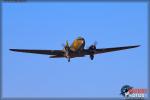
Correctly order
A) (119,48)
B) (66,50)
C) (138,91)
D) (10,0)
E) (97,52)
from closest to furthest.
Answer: (138,91)
(10,0)
(66,50)
(97,52)
(119,48)

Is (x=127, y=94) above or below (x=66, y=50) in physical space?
below

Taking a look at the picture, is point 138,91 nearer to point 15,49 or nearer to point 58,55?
point 58,55

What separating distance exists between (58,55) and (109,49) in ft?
36.1

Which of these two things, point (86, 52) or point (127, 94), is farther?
point (86, 52)

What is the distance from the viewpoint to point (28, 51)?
2692 inches

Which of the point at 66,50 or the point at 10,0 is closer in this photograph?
the point at 10,0

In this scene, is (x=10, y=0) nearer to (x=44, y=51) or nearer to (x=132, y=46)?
(x=44, y=51)

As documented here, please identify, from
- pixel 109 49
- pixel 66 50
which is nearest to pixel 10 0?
pixel 66 50

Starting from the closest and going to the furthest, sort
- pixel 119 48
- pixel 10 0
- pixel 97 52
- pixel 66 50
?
pixel 10 0
pixel 66 50
pixel 97 52
pixel 119 48

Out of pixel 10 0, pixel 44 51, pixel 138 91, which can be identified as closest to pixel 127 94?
pixel 138 91

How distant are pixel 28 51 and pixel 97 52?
12119 mm

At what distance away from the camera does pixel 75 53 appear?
61344mm

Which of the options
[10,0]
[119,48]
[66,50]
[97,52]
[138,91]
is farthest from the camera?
[119,48]

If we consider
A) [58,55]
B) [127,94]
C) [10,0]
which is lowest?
[127,94]
